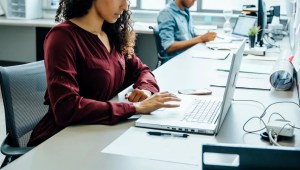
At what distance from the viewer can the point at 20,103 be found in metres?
1.54

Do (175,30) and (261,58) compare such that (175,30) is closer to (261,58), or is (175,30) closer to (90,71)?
(261,58)

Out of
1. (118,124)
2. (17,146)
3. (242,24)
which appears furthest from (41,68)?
(242,24)

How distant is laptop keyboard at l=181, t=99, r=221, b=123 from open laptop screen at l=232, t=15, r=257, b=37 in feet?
6.56

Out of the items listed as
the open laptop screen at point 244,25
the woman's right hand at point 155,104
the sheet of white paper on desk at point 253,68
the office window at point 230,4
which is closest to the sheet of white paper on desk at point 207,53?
the sheet of white paper on desk at point 253,68

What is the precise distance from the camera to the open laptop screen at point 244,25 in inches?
135

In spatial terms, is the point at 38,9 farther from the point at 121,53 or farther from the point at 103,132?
the point at 103,132

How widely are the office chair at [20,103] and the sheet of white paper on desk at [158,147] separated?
0.42m

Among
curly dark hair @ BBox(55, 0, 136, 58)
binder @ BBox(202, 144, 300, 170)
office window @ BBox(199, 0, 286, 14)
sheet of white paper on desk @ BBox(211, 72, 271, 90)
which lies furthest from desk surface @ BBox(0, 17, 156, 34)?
binder @ BBox(202, 144, 300, 170)

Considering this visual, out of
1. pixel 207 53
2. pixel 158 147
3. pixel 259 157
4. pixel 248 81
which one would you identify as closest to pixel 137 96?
pixel 158 147

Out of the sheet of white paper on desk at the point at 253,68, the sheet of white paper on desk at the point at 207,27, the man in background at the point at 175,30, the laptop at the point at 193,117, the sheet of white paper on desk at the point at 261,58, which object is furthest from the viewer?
the sheet of white paper on desk at the point at 207,27

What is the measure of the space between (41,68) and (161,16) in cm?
162

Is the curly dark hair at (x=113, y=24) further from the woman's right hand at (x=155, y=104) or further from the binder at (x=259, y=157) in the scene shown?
the binder at (x=259, y=157)

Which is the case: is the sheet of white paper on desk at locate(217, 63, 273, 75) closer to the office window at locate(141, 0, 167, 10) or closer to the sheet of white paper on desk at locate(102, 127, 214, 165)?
the sheet of white paper on desk at locate(102, 127, 214, 165)

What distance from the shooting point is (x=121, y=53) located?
1.80 metres
